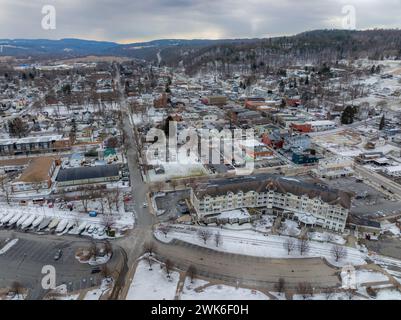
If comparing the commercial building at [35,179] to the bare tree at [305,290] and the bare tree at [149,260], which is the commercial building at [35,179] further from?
the bare tree at [305,290]

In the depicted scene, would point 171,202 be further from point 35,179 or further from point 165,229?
point 35,179

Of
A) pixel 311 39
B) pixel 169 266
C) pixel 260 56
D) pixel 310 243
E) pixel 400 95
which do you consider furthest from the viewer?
pixel 311 39

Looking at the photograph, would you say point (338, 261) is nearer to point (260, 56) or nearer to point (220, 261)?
point (220, 261)

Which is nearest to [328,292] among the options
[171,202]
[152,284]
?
[152,284]

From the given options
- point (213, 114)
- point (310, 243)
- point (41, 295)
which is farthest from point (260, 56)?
point (41, 295)

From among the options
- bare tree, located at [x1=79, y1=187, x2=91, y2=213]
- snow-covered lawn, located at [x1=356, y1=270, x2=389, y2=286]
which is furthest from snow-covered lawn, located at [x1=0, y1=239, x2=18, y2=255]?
snow-covered lawn, located at [x1=356, y1=270, x2=389, y2=286]

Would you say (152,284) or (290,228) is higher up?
(290,228)
